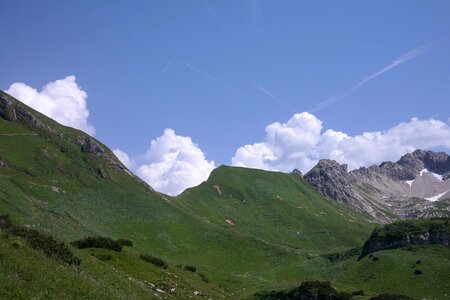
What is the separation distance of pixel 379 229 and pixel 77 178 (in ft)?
315

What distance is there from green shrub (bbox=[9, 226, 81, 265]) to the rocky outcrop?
9359 cm

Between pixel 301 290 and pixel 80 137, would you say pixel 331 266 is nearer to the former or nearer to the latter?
pixel 301 290

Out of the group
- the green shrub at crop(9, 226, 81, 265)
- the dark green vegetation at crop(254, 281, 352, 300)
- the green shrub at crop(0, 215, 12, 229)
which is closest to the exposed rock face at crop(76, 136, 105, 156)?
the dark green vegetation at crop(254, 281, 352, 300)

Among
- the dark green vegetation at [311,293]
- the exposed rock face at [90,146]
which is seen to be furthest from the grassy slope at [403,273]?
the exposed rock face at [90,146]

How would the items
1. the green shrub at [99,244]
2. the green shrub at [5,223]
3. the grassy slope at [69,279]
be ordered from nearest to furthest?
the grassy slope at [69,279] → the green shrub at [5,223] → the green shrub at [99,244]

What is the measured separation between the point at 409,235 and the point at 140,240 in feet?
230

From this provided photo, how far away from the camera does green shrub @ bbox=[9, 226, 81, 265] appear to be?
22172mm

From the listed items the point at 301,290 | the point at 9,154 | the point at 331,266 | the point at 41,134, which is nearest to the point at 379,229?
the point at 331,266

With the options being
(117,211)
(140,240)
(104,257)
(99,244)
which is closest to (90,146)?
(117,211)

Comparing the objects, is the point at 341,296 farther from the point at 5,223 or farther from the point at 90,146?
the point at 90,146

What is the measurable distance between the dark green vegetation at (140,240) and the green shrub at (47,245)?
75 centimetres

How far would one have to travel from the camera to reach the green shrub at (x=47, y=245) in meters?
22.2

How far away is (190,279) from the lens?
115 ft

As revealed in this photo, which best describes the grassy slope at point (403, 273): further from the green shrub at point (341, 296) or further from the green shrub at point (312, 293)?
the green shrub at point (341, 296)
